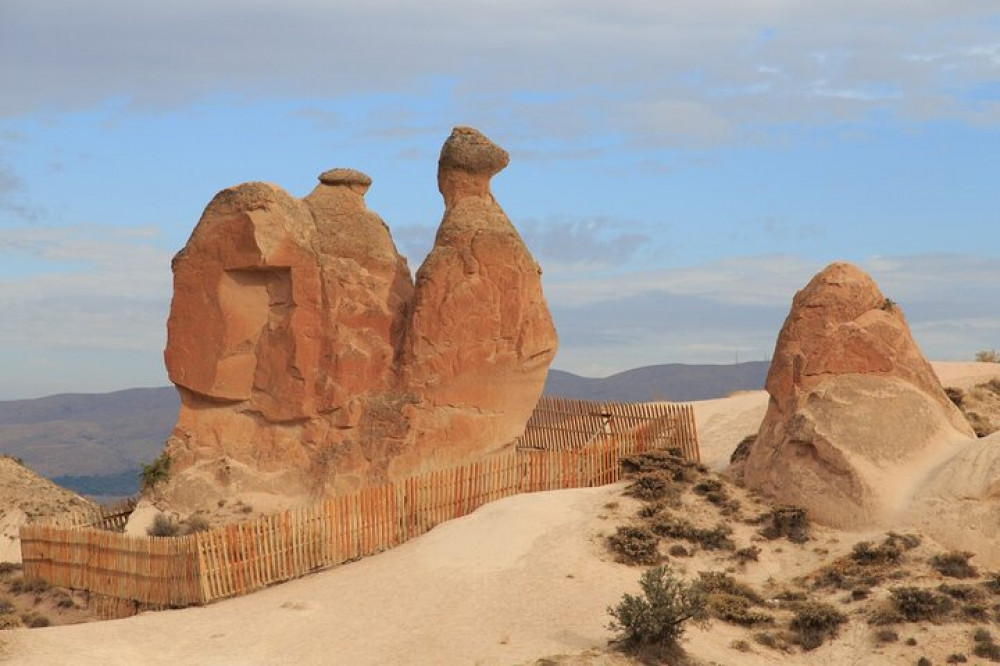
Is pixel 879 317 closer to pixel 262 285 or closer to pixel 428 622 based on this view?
pixel 428 622

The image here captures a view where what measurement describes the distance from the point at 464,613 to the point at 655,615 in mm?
3216

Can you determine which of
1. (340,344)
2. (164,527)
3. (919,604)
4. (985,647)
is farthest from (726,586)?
(164,527)

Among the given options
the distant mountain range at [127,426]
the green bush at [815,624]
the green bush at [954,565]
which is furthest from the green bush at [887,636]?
the distant mountain range at [127,426]

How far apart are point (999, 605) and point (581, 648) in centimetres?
581

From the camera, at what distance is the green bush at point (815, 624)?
17.8 m

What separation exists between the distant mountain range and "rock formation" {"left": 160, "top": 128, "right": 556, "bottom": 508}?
8317cm

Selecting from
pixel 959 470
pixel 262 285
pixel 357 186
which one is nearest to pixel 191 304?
pixel 262 285

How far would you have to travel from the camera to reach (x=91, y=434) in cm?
14175

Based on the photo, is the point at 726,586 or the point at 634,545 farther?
the point at 634,545

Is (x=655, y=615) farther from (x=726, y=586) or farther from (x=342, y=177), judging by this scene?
(x=342, y=177)

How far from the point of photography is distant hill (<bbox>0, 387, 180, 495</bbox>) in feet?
384

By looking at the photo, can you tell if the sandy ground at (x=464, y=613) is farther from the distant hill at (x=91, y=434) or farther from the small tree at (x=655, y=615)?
the distant hill at (x=91, y=434)

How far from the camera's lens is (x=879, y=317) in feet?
75.7

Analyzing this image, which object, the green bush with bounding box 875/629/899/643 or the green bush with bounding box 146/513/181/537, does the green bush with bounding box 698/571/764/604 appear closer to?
the green bush with bounding box 875/629/899/643
